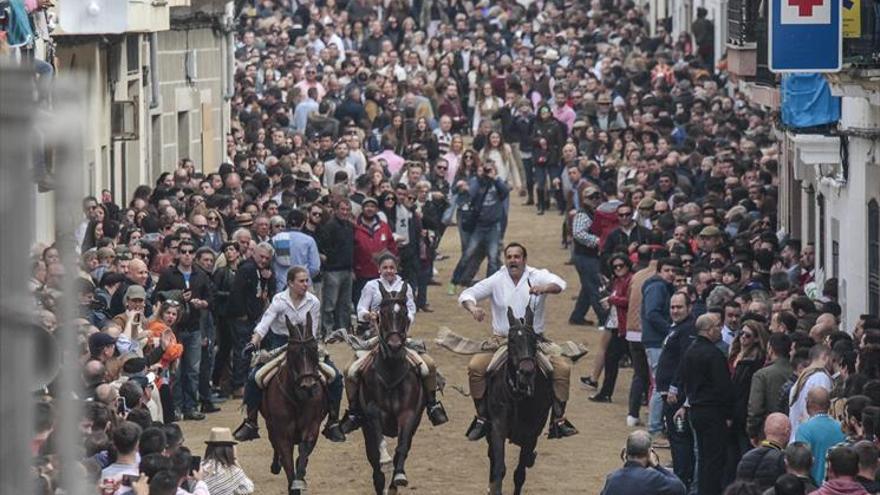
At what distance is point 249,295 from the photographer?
2070cm

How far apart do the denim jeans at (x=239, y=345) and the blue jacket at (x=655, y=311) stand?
150 inches

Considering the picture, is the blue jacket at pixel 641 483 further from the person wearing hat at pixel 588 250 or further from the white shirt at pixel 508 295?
the person wearing hat at pixel 588 250

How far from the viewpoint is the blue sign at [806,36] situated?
55.6ft

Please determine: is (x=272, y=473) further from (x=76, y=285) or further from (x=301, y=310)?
(x=76, y=285)

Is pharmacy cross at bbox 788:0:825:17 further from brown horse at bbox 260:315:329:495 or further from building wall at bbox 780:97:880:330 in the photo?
brown horse at bbox 260:315:329:495

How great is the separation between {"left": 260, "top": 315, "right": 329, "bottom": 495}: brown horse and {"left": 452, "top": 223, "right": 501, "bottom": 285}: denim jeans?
1120cm

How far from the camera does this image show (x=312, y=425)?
1688cm

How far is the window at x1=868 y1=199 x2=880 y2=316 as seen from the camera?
19344 millimetres

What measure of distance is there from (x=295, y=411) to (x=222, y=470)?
3315 millimetres

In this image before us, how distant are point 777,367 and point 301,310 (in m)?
4.64

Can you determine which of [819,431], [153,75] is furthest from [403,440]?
[153,75]

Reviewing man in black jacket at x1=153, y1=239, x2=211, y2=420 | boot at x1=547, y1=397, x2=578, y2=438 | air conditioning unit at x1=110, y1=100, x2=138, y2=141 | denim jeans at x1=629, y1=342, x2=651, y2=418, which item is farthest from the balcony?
boot at x1=547, y1=397, x2=578, y2=438

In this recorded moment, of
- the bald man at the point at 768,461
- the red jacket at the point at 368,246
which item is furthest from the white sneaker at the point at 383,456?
the red jacket at the point at 368,246

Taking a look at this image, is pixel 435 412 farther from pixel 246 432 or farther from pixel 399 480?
pixel 246 432
